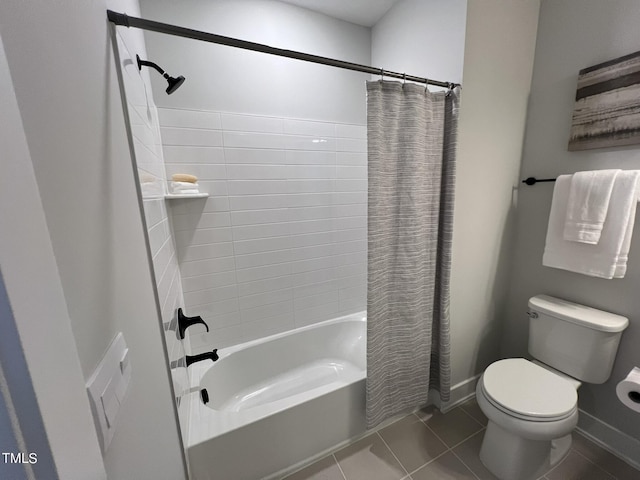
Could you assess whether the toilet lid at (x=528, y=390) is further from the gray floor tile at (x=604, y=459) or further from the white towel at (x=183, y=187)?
the white towel at (x=183, y=187)

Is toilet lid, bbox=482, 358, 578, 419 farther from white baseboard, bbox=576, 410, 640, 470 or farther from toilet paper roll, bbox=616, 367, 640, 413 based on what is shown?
white baseboard, bbox=576, 410, 640, 470

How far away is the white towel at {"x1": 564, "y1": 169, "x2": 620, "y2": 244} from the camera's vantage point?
118 centimetres

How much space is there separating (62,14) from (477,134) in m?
1.62

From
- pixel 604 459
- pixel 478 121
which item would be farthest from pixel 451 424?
pixel 478 121

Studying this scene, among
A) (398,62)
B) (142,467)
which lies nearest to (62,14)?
(142,467)

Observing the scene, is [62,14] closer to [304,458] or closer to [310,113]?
[310,113]

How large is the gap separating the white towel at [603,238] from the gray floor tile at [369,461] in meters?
1.37

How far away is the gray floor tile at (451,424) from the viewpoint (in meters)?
1.47

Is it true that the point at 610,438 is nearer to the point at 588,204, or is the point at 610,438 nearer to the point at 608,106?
the point at 588,204

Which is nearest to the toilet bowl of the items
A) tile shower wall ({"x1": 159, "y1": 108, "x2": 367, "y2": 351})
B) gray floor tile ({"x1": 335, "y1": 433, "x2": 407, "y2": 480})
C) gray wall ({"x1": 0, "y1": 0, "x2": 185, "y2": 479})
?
gray floor tile ({"x1": 335, "y1": 433, "x2": 407, "y2": 480})

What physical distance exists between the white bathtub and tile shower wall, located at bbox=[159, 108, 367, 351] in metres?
0.15

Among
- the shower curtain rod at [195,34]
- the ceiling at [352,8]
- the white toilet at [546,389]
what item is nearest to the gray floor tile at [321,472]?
the white toilet at [546,389]

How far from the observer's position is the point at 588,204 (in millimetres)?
1225

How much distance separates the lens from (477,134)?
1384 millimetres
